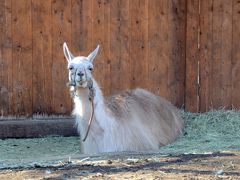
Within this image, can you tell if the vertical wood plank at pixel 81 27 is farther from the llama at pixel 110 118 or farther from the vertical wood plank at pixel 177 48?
the vertical wood plank at pixel 177 48

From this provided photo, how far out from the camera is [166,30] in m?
9.01

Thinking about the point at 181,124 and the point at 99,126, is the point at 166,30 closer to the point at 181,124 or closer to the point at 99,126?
the point at 181,124

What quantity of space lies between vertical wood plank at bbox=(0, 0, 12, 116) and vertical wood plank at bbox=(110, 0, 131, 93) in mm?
1425

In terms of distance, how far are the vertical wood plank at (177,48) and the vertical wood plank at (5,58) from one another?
2277mm

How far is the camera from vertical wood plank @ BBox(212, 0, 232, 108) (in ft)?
29.7

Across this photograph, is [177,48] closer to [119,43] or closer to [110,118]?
[119,43]

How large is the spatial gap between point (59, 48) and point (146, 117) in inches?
64.2

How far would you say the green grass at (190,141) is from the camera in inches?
299

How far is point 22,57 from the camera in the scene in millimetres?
8672

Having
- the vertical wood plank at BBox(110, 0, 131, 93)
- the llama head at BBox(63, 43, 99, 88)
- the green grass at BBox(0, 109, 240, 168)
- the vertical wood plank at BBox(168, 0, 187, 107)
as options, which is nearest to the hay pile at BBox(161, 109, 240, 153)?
the green grass at BBox(0, 109, 240, 168)

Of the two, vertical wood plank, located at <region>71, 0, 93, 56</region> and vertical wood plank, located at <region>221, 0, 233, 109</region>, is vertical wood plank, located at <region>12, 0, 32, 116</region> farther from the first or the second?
vertical wood plank, located at <region>221, 0, 233, 109</region>

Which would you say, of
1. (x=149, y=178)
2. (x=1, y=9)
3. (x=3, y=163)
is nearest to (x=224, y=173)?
(x=149, y=178)

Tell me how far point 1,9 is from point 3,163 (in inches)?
122

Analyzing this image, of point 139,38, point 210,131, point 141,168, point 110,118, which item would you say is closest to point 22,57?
point 139,38
